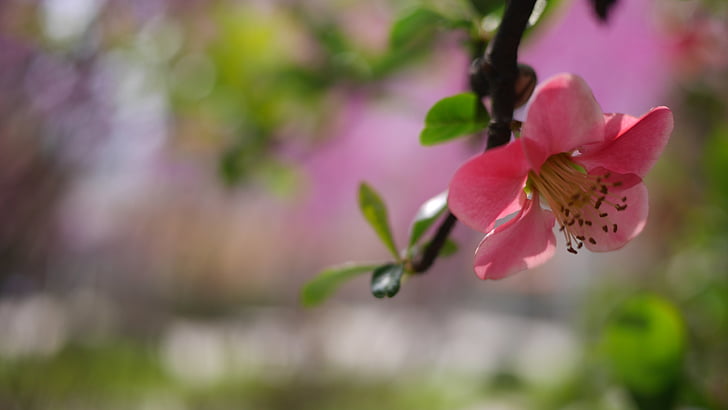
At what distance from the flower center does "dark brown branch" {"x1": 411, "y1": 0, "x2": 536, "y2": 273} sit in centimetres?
3

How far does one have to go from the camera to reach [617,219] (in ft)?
0.55

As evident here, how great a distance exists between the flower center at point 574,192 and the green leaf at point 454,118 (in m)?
0.02

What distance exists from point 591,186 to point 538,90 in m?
0.05

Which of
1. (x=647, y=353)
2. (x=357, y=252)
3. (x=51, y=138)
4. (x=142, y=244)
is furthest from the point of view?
(x=357, y=252)

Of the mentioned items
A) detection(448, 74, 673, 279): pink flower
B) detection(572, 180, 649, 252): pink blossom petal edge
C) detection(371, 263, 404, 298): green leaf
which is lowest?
detection(371, 263, 404, 298): green leaf

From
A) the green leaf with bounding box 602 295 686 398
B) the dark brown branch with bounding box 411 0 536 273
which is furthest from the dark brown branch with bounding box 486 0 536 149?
the green leaf with bounding box 602 295 686 398

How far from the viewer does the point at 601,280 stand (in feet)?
4.16

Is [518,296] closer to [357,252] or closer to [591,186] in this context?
[357,252]

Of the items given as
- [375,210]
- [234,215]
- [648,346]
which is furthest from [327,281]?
[234,215]

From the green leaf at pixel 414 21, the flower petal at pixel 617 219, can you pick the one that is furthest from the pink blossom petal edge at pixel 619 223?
the green leaf at pixel 414 21

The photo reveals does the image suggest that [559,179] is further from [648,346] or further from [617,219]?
[648,346]

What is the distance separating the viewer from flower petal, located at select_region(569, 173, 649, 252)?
158 mm

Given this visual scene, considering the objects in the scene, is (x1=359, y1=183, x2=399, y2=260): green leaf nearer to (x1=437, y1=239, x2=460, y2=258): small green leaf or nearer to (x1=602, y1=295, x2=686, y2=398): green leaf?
(x1=437, y1=239, x2=460, y2=258): small green leaf

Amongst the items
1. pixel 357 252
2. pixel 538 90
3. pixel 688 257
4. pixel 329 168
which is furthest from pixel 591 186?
pixel 357 252
